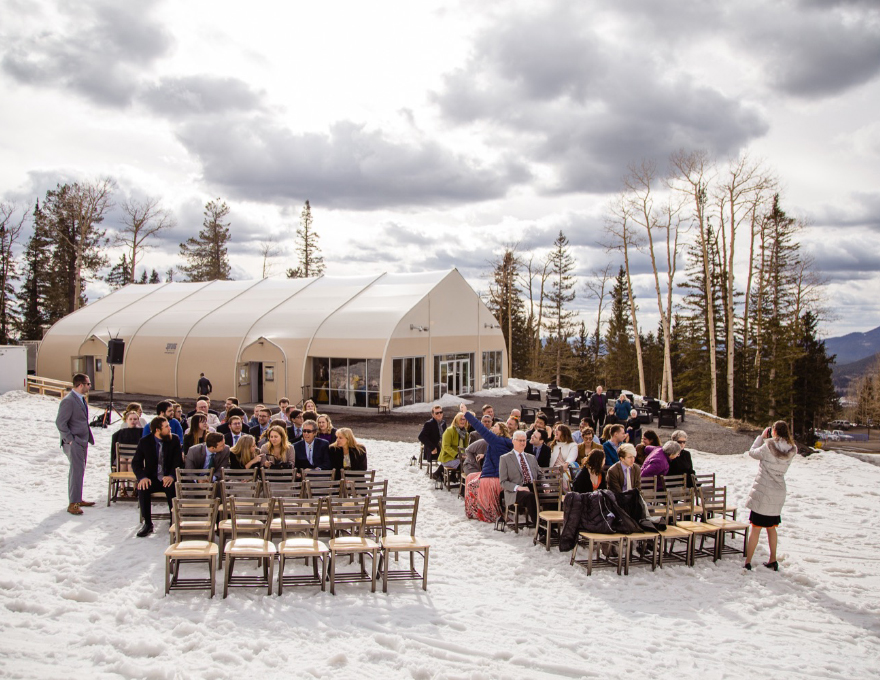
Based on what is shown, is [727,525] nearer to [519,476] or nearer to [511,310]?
[519,476]

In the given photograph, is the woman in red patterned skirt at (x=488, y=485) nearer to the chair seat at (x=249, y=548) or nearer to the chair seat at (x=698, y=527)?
the chair seat at (x=698, y=527)

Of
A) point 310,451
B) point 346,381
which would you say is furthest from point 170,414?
point 346,381

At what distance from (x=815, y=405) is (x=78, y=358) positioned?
46182mm

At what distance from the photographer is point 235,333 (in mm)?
26719

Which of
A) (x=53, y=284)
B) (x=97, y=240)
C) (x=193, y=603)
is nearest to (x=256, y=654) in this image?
(x=193, y=603)

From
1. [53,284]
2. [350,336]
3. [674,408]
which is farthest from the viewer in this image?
[53,284]

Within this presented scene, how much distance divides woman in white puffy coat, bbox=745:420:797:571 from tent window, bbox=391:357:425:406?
17745 mm

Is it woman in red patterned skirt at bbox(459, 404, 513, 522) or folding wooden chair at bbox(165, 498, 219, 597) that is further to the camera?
woman in red patterned skirt at bbox(459, 404, 513, 522)

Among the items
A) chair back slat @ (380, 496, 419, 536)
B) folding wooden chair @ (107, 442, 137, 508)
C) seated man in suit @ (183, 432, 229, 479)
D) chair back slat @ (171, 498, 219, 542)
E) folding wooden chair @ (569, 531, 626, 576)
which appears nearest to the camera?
chair back slat @ (171, 498, 219, 542)

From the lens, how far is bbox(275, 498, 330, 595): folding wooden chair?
20.4 feet

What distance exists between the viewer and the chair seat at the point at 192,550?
5902mm

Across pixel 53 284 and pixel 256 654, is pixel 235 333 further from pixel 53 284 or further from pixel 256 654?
pixel 53 284

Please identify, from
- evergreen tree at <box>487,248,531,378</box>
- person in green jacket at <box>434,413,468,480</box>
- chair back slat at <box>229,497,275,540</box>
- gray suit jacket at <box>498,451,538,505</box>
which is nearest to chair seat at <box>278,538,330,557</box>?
chair back slat at <box>229,497,275,540</box>

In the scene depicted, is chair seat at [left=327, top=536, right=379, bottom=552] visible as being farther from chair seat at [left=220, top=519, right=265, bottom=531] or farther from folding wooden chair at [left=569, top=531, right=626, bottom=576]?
folding wooden chair at [left=569, top=531, right=626, bottom=576]
